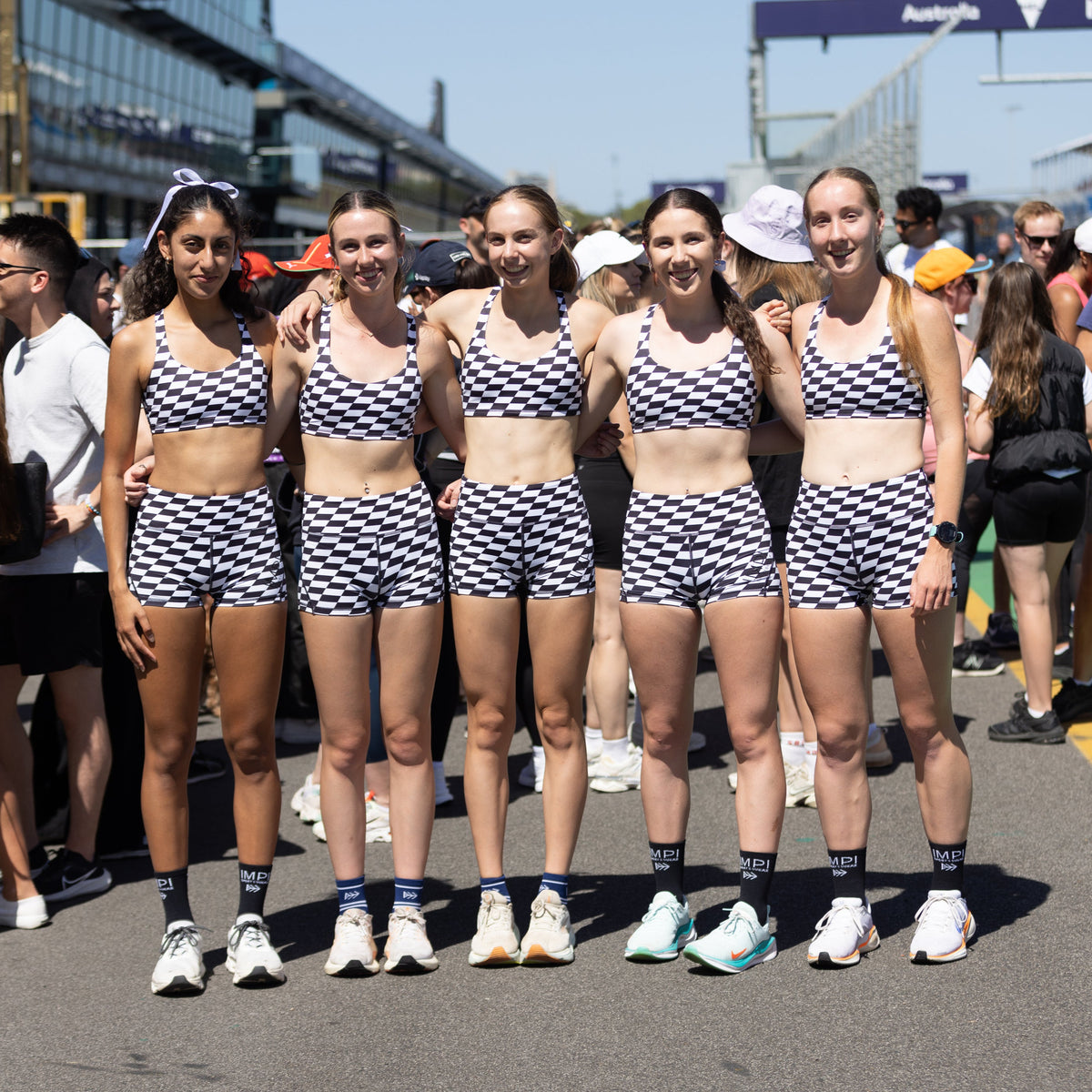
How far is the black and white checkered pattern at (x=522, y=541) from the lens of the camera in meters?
4.35

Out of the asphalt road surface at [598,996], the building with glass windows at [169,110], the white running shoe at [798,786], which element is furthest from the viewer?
the building with glass windows at [169,110]

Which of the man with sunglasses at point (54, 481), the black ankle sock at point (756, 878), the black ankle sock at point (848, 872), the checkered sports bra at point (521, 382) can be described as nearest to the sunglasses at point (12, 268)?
the man with sunglasses at point (54, 481)

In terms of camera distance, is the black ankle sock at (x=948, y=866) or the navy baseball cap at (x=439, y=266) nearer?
the black ankle sock at (x=948, y=866)

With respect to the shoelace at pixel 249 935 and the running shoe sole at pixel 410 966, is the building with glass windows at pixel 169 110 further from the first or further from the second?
the running shoe sole at pixel 410 966

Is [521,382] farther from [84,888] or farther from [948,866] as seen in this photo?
[84,888]

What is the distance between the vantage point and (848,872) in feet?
14.4

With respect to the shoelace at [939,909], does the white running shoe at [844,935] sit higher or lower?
lower

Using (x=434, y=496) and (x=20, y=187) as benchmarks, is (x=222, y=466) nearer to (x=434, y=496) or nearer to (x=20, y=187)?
(x=434, y=496)

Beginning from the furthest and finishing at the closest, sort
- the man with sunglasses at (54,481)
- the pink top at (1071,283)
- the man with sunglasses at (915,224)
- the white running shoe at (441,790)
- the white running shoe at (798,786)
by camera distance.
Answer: the man with sunglasses at (915,224)
the pink top at (1071,283)
the white running shoe at (441,790)
the white running shoe at (798,786)
the man with sunglasses at (54,481)

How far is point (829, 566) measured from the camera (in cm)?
430

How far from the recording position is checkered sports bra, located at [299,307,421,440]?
429 centimetres

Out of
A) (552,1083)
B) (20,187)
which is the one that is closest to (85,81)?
(20,187)

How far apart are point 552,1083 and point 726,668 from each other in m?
1.30

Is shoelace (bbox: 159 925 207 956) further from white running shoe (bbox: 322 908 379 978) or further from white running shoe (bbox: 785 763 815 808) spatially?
white running shoe (bbox: 785 763 815 808)
